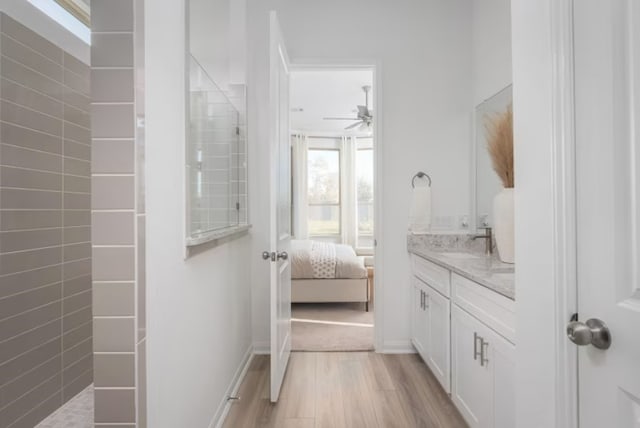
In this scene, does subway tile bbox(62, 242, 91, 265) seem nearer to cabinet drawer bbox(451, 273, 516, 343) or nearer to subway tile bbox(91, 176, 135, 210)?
subway tile bbox(91, 176, 135, 210)

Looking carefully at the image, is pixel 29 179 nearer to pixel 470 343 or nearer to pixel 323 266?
pixel 470 343

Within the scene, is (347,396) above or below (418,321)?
below

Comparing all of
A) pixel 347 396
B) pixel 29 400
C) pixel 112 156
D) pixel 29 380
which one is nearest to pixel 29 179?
pixel 29 380

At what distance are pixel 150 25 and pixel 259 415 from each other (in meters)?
2.00

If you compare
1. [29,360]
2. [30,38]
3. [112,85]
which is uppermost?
[30,38]

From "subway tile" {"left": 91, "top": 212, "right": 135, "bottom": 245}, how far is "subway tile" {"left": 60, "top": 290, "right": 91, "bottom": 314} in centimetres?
153

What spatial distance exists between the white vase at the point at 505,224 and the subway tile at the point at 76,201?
8.47ft

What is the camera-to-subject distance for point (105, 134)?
0.99 m

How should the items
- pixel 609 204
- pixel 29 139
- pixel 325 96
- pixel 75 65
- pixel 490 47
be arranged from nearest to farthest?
pixel 609 204 < pixel 29 139 < pixel 75 65 < pixel 490 47 < pixel 325 96

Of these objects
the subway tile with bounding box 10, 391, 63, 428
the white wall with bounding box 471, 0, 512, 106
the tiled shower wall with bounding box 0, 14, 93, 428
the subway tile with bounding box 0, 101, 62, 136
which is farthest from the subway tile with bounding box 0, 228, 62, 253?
the white wall with bounding box 471, 0, 512, 106

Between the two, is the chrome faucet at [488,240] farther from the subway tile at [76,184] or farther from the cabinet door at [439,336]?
the subway tile at [76,184]

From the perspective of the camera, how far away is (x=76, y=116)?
213 cm

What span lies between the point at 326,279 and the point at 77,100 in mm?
2878

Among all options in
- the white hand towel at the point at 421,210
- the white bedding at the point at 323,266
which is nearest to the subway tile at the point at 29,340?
the white bedding at the point at 323,266
